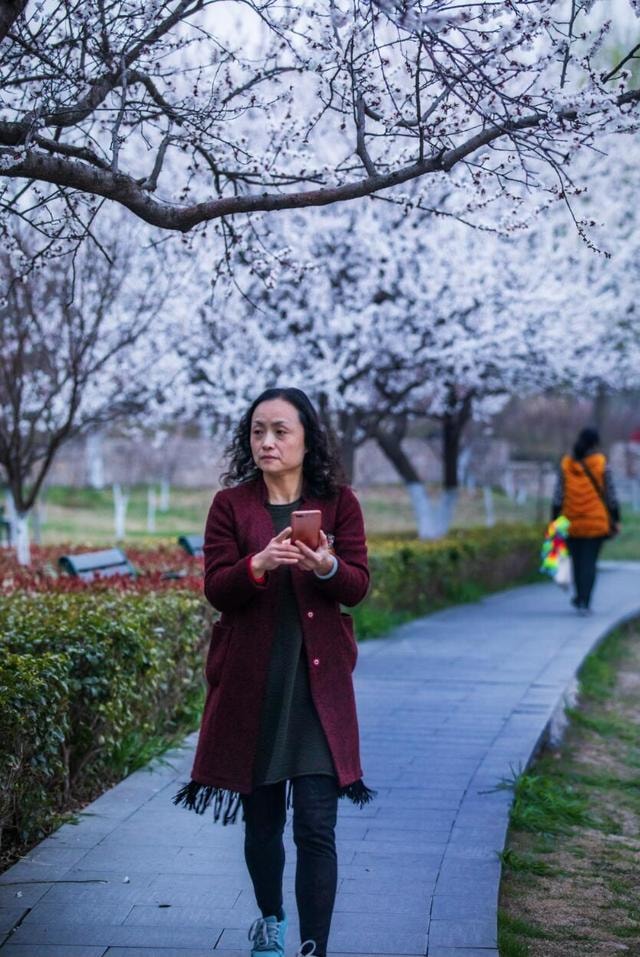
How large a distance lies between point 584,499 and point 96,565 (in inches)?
221

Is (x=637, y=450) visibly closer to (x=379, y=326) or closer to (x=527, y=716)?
(x=379, y=326)

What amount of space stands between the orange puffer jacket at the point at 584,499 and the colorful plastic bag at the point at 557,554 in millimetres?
137

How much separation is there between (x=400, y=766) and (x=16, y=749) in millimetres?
2581

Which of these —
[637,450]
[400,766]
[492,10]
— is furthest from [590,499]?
[637,450]

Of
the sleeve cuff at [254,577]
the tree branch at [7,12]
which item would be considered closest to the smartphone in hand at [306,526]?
the sleeve cuff at [254,577]

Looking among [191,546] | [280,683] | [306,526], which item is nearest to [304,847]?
[280,683]

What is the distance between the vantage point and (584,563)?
13.8 m

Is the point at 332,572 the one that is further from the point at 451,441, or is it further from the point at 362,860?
the point at 451,441

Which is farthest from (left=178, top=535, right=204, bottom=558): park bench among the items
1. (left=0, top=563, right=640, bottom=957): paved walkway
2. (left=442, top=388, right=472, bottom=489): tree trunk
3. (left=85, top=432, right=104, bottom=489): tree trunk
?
(left=85, top=432, right=104, bottom=489): tree trunk

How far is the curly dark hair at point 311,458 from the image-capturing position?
162 inches

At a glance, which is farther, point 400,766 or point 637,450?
point 637,450

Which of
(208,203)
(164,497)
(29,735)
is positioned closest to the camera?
(208,203)

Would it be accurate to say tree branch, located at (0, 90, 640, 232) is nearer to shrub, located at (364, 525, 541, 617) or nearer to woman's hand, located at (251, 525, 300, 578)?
woman's hand, located at (251, 525, 300, 578)

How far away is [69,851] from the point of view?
5113mm
